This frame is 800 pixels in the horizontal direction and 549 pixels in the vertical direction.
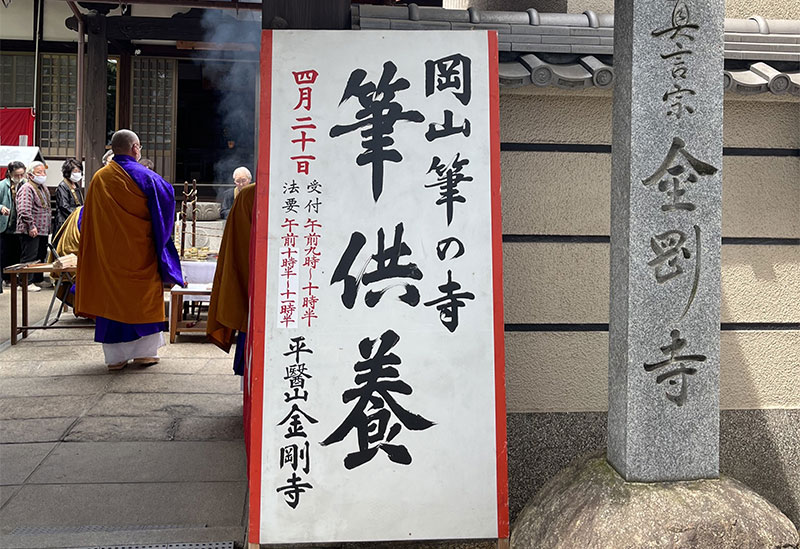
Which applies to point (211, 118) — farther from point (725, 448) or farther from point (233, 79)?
point (725, 448)

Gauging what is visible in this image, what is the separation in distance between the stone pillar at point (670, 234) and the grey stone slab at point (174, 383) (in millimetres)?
4110

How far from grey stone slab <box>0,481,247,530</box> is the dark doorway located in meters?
10.4

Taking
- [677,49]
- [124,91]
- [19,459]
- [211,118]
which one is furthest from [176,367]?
[211,118]

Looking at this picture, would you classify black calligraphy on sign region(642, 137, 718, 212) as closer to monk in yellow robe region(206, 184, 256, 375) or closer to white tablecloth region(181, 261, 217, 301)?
monk in yellow robe region(206, 184, 256, 375)

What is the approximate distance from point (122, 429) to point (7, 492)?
46.1 inches

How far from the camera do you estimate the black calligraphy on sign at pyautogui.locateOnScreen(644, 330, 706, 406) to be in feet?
9.91

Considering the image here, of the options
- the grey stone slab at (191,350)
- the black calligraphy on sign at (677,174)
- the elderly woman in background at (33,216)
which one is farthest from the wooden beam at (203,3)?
the black calligraphy on sign at (677,174)

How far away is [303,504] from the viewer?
3.16m

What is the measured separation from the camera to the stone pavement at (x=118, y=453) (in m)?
3.80

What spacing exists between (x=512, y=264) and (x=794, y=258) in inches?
59.1

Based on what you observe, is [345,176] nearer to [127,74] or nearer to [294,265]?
[294,265]

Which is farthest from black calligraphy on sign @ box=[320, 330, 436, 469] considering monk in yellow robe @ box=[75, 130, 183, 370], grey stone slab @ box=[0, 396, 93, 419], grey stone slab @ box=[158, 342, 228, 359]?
grey stone slab @ box=[158, 342, 228, 359]

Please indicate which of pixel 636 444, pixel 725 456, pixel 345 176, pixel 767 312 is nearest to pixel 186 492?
pixel 345 176

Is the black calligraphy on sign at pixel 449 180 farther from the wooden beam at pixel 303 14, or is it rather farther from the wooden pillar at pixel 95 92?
the wooden pillar at pixel 95 92
